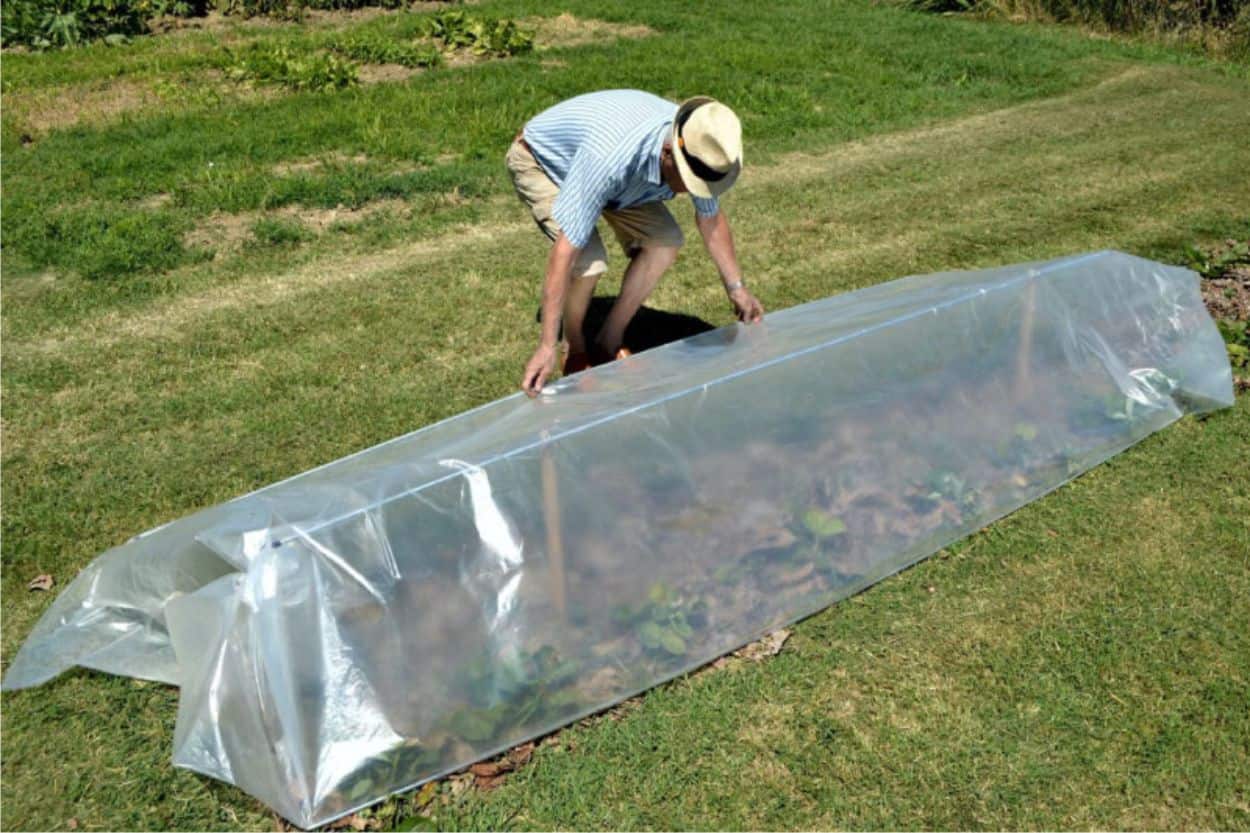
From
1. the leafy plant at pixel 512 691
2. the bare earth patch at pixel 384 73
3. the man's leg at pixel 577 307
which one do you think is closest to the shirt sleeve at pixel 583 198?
the man's leg at pixel 577 307

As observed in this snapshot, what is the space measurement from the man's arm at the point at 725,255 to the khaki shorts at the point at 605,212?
1.07ft

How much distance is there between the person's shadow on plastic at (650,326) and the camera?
6.24 meters

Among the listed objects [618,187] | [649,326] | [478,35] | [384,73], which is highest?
[618,187]

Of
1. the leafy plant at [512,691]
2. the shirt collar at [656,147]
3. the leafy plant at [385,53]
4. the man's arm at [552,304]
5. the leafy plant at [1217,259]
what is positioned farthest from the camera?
the leafy plant at [385,53]

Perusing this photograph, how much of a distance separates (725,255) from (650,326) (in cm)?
155

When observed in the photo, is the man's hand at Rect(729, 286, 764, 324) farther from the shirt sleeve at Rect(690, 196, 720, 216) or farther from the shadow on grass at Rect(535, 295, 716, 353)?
the shadow on grass at Rect(535, 295, 716, 353)

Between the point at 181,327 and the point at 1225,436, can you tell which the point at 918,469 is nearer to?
the point at 1225,436

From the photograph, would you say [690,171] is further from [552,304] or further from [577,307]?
[577,307]

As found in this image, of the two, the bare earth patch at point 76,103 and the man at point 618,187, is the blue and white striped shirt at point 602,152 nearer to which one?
the man at point 618,187

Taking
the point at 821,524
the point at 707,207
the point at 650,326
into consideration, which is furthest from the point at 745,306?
the point at 650,326

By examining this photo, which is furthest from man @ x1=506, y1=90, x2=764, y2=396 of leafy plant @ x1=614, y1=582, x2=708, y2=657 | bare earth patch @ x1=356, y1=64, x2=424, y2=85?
bare earth patch @ x1=356, y1=64, x2=424, y2=85

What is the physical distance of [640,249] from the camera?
17.4 ft

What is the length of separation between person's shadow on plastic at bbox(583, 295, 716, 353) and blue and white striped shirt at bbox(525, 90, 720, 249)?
1.35m

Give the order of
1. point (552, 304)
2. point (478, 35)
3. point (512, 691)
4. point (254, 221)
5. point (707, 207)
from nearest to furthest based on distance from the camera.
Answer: point (512, 691) → point (552, 304) → point (707, 207) → point (254, 221) → point (478, 35)
